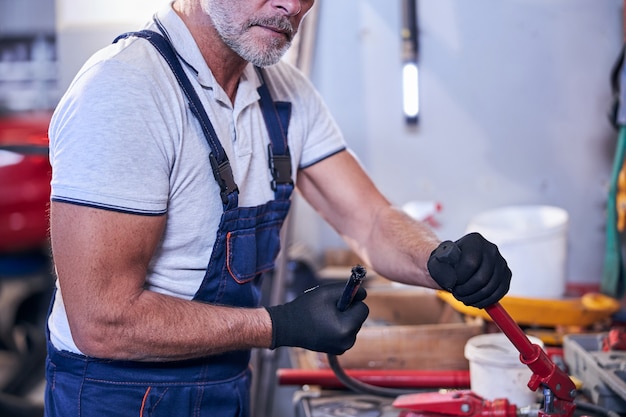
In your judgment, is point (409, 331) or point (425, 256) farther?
point (409, 331)

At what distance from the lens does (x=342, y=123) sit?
2.83m

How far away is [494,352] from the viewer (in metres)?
1.52

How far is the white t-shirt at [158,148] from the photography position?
1168 mm

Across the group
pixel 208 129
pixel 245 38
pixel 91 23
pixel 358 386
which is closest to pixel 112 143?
pixel 208 129

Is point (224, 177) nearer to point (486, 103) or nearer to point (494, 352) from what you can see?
point (494, 352)

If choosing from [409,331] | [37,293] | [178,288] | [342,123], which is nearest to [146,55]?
[178,288]

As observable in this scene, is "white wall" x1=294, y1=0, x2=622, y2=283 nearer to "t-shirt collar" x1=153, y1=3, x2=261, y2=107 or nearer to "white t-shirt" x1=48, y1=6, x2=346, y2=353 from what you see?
"white t-shirt" x1=48, y1=6, x2=346, y2=353

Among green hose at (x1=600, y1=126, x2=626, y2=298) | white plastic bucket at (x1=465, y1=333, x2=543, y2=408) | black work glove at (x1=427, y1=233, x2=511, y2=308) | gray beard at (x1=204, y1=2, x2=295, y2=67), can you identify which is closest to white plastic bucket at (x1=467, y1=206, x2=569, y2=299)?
green hose at (x1=600, y1=126, x2=626, y2=298)

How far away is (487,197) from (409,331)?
1066mm

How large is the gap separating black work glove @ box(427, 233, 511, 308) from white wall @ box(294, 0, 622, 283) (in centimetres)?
155

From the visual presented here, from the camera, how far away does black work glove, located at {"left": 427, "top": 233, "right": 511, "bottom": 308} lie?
1199mm

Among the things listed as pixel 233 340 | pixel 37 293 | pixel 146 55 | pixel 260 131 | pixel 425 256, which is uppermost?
pixel 146 55

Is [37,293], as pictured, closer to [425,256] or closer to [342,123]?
[342,123]

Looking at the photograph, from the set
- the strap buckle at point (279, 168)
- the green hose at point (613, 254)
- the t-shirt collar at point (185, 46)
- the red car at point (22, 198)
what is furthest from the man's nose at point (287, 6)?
the red car at point (22, 198)
